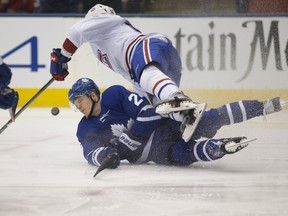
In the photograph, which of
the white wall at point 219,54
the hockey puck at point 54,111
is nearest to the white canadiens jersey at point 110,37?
the hockey puck at point 54,111

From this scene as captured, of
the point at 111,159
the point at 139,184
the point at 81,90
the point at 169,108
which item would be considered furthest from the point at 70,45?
the point at 139,184

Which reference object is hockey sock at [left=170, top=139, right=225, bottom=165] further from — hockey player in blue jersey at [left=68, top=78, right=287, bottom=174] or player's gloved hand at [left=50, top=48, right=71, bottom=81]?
player's gloved hand at [left=50, top=48, right=71, bottom=81]

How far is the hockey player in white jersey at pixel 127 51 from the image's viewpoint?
4.58 metres

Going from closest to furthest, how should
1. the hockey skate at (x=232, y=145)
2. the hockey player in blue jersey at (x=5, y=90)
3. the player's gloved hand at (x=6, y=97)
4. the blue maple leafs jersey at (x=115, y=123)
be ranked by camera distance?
the hockey player in blue jersey at (x=5, y=90) → the player's gloved hand at (x=6, y=97) → the hockey skate at (x=232, y=145) → the blue maple leafs jersey at (x=115, y=123)

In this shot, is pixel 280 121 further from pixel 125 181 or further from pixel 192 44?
pixel 125 181

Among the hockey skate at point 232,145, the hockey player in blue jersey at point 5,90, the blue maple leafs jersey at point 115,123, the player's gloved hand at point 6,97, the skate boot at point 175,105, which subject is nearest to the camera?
the hockey player in blue jersey at point 5,90

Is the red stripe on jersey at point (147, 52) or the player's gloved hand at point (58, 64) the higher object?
the red stripe on jersey at point (147, 52)

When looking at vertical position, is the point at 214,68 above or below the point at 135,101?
below

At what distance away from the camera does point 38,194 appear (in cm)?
374

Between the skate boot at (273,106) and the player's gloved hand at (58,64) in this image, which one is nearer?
the skate boot at (273,106)

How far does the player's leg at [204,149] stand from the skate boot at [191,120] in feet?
0.64

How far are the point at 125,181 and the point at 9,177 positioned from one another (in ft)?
1.97

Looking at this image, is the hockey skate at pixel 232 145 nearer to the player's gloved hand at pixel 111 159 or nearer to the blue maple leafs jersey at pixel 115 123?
the blue maple leafs jersey at pixel 115 123

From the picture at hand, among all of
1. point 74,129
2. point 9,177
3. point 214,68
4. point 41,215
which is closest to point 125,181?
point 9,177
